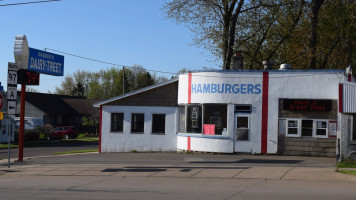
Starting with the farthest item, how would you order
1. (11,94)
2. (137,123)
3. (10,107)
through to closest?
(137,123), (11,94), (10,107)

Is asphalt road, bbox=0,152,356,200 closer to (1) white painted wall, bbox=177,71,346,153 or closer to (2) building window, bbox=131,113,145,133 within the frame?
(1) white painted wall, bbox=177,71,346,153

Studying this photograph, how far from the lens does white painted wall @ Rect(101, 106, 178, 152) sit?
82.0 feet

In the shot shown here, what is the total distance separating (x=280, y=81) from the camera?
21.8 meters

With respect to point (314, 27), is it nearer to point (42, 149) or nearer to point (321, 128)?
point (321, 128)

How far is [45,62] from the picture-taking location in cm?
2273

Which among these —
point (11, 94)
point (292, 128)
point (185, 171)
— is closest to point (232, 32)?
point (292, 128)

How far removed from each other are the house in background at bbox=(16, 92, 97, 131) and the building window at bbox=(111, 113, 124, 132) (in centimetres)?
3453

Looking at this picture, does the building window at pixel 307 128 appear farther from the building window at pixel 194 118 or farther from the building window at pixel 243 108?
the building window at pixel 194 118

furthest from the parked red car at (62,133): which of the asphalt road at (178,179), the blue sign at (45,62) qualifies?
the asphalt road at (178,179)

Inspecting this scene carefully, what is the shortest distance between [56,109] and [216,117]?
4222cm

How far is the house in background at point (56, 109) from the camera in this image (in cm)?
5878

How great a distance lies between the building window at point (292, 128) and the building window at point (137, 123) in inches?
322

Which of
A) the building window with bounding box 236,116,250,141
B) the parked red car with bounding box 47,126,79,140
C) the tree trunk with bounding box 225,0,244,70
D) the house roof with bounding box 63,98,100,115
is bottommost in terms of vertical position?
the parked red car with bounding box 47,126,79,140

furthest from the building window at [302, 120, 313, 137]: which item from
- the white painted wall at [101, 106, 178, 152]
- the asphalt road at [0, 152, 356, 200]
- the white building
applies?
the white painted wall at [101, 106, 178, 152]
